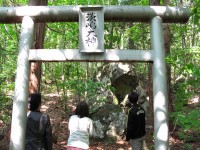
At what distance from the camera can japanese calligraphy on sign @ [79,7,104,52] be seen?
14.4 ft

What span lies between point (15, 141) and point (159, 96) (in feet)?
7.59

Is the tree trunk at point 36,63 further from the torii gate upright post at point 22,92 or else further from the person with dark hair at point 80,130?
the person with dark hair at point 80,130

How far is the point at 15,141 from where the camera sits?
4141 mm

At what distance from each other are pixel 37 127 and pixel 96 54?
145 cm

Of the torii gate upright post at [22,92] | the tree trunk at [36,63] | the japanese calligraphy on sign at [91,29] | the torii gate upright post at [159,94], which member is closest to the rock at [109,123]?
the tree trunk at [36,63]

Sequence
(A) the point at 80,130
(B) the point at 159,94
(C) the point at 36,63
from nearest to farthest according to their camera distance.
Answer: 1. (A) the point at 80,130
2. (B) the point at 159,94
3. (C) the point at 36,63

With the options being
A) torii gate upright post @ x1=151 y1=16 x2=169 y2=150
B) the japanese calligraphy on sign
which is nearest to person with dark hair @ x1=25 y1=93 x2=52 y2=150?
the japanese calligraphy on sign

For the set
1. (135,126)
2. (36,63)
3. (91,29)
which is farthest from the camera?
(36,63)

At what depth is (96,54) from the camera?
4383mm

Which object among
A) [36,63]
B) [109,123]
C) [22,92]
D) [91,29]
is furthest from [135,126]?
[109,123]

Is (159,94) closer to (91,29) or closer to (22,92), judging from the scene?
(91,29)

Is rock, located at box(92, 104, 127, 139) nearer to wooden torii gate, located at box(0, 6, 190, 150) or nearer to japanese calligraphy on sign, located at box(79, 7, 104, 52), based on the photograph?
wooden torii gate, located at box(0, 6, 190, 150)

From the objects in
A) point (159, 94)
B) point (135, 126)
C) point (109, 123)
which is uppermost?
point (159, 94)

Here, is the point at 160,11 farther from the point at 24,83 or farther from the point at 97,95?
the point at 97,95
